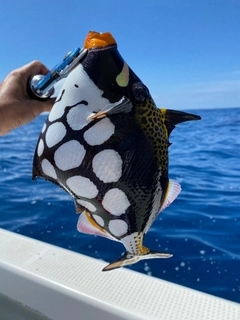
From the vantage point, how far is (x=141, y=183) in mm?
1041

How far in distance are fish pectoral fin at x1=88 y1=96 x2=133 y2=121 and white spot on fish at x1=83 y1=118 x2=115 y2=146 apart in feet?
0.08

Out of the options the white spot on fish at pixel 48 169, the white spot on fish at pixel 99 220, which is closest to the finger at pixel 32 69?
the white spot on fish at pixel 48 169

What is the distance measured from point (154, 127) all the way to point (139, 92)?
4.1 inches

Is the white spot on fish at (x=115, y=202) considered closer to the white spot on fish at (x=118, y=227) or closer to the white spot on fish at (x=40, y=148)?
the white spot on fish at (x=118, y=227)

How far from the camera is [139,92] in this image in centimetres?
103

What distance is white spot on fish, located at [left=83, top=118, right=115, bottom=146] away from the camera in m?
0.98

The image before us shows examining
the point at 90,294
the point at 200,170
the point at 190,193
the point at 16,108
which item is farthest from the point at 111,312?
the point at 200,170

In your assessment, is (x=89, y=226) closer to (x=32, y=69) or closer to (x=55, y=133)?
(x=55, y=133)

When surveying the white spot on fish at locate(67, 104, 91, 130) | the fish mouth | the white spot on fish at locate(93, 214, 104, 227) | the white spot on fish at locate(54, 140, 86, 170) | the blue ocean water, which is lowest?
the blue ocean water

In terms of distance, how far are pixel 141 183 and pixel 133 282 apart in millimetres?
1450

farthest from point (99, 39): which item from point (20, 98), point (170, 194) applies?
point (20, 98)

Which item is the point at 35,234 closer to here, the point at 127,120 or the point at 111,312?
the point at 111,312

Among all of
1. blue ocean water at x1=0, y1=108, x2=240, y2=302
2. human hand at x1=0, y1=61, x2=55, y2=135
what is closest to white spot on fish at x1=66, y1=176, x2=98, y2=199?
human hand at x1=0, y1=61, x2=55, y2=135

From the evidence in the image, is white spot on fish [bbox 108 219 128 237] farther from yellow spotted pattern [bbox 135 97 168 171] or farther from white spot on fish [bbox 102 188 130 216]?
yellow spotted pattern [bbox 135 97 168 171]
